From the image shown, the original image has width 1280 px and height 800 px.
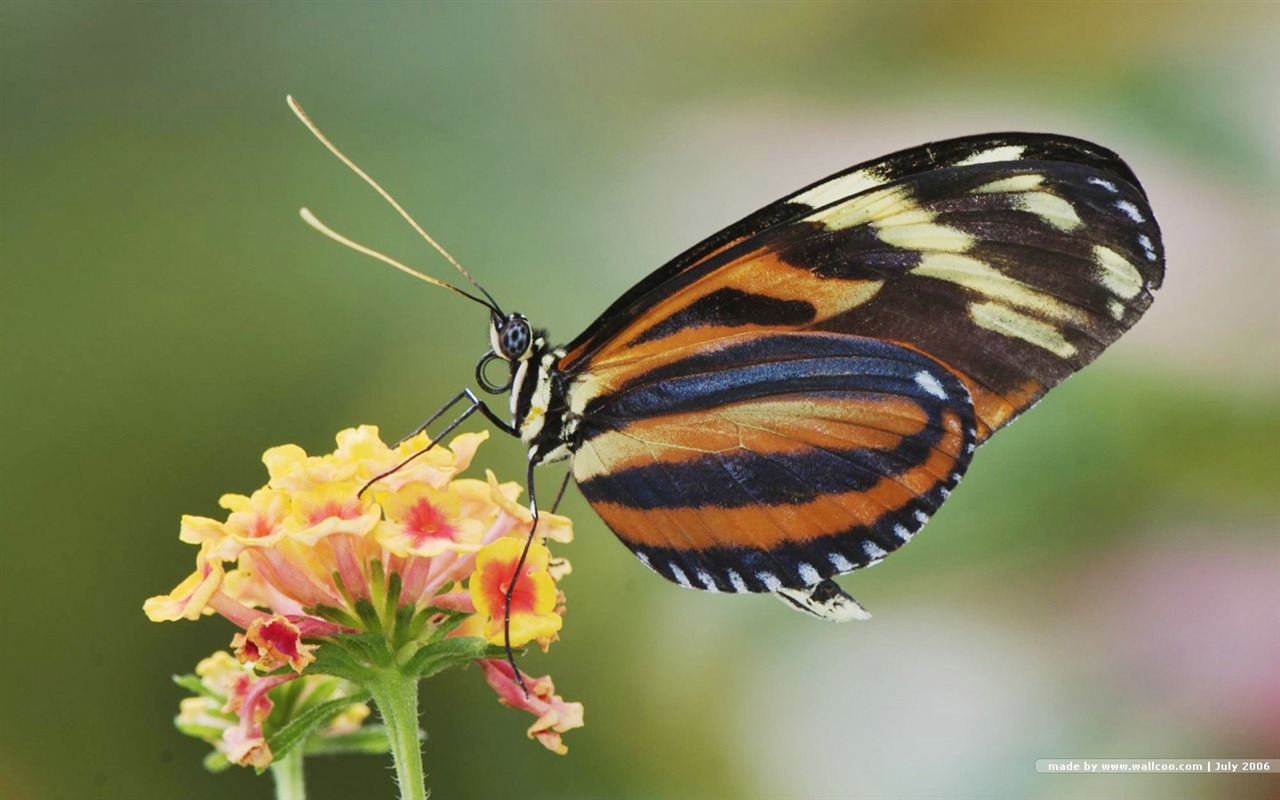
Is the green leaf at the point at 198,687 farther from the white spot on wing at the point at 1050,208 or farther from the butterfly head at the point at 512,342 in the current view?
the white spot on wing at the point at 1050,208

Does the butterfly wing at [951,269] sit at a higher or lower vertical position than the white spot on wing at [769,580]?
higher

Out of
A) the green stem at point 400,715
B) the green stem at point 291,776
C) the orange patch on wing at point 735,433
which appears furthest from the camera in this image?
the orange patch on wing at point 735,433

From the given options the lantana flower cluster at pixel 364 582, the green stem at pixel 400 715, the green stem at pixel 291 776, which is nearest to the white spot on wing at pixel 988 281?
the lantana flower cluster at pixel 364 582

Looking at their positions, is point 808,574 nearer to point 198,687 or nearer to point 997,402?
point 997,402

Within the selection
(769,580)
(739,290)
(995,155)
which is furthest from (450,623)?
(995,155)

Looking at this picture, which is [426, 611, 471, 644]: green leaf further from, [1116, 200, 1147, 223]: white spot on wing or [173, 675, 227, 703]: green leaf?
[1116, 200, 1147, 223]: white spot on wing

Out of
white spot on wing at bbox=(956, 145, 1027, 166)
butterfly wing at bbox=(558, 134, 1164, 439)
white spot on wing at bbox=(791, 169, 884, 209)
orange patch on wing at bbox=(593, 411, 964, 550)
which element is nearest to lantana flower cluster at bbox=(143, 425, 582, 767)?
orange patch on wing at bbox=(593, 411, 964, 550)
